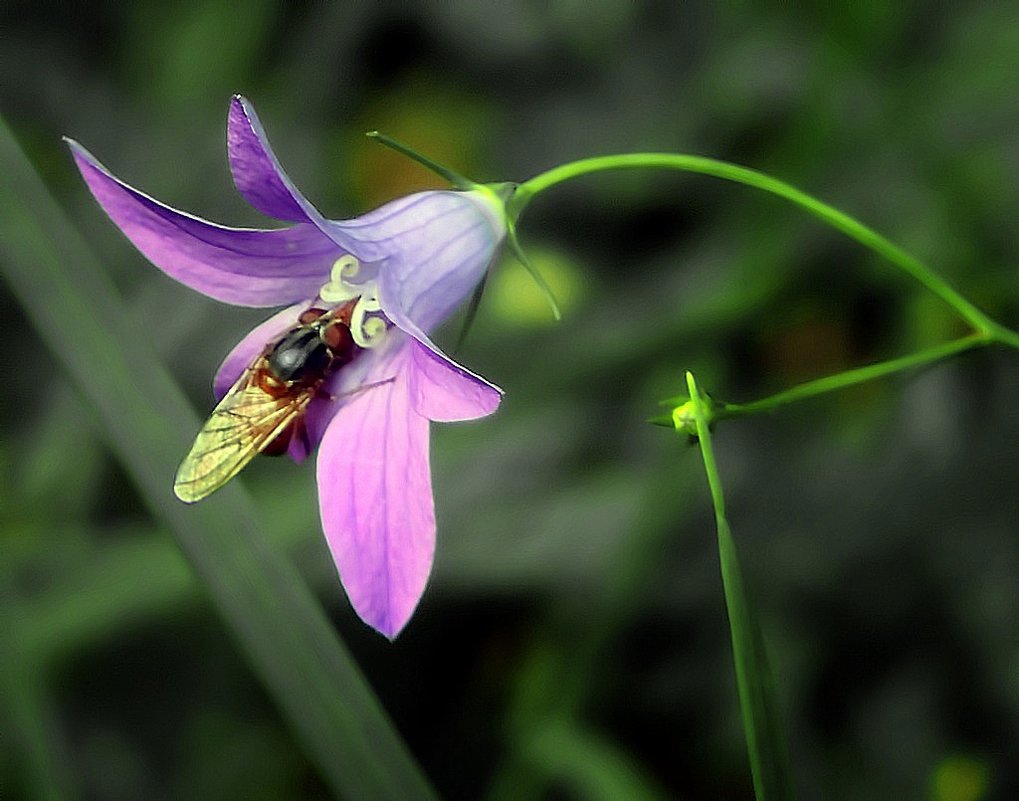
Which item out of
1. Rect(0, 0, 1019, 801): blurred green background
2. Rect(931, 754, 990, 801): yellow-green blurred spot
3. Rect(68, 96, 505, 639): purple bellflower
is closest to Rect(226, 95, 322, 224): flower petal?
Rect(68, 96, 505, 639): purple bellflower

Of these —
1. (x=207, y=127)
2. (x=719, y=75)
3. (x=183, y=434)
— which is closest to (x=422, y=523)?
(x=183, y=434)

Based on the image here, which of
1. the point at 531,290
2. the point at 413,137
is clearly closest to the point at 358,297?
the point at 531,290

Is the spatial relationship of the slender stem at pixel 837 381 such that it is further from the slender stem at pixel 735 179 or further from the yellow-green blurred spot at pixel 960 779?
the yellow-green blurred spot at pixel 960 779

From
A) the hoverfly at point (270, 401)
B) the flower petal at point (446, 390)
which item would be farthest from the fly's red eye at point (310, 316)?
the flower petal at point (446, 390)

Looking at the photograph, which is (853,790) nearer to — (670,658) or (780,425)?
(670,658)

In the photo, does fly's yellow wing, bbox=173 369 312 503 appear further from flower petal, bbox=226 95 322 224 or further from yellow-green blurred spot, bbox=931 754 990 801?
yellow-green blurred spot, bbox=931 754 990 801

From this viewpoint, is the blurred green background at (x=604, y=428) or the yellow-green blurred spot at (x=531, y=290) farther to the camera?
the yellow-green blurred spot at (x=531, y=290)

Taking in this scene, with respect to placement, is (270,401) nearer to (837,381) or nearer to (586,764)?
(837,381)
